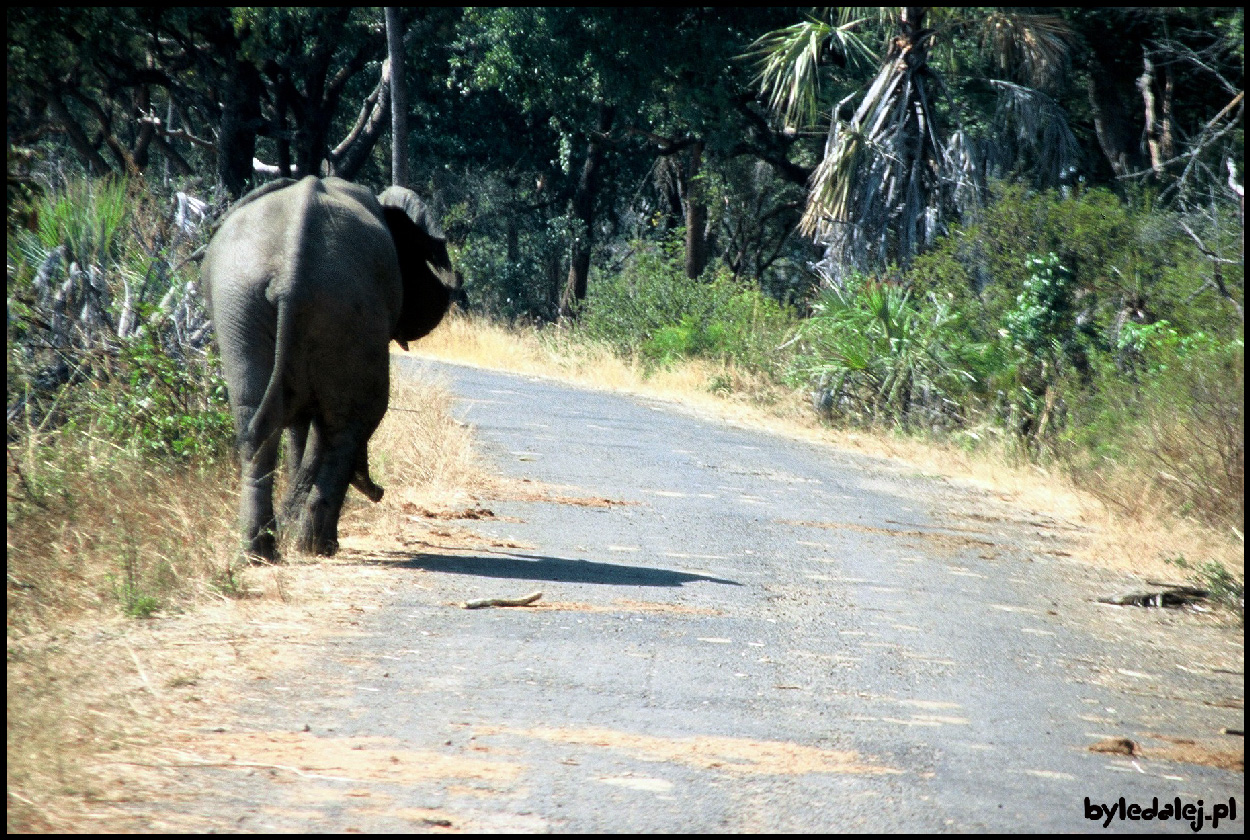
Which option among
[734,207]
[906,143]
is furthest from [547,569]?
[734,207]

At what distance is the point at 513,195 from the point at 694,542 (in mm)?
26890

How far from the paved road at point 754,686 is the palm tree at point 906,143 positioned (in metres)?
9.26

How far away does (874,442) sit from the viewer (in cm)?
1700

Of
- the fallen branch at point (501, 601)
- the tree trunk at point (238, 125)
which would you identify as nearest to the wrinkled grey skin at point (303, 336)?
the fallen branch at point (501, 601)

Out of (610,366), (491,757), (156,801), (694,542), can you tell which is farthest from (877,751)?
(610,366)

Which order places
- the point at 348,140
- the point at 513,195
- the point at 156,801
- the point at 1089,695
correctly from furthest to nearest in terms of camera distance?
the point at 513,195, the point at 348,140, the point at 1089,695, the point at 156,801

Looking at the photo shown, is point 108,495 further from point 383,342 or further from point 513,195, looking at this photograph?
point 513,195

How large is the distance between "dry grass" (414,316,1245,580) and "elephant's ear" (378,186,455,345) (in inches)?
187

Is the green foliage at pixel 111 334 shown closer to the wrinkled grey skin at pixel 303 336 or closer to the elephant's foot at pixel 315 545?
the wrinkled grey skin at pixel 303 336

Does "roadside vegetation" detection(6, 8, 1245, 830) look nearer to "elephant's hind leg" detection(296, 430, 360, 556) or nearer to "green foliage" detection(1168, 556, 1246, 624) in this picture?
"green foliage" detection(1168, 556, 1246, 624)

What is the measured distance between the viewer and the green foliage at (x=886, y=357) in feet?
56.2

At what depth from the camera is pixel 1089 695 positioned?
607 cm

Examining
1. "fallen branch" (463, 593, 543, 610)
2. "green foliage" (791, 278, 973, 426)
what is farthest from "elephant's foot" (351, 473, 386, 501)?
"green foliage" (791, 278, 973, 426)

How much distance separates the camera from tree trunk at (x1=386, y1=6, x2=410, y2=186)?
748 inches
